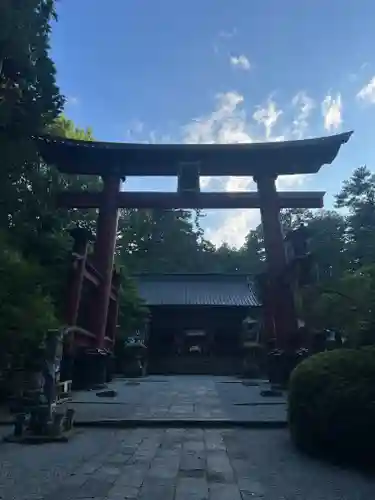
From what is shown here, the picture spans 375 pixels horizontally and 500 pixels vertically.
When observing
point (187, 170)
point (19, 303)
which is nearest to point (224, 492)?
point (19, 303)

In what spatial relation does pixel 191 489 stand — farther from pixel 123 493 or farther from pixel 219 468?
pixel 219 468

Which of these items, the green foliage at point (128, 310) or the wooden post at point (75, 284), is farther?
the green foliage at point (128, 310)

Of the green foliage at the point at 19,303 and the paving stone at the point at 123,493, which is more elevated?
the green foliage at the point at 19,303

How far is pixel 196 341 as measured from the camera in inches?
971

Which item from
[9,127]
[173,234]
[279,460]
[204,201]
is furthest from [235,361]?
[173,234]

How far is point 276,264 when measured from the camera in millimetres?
11867

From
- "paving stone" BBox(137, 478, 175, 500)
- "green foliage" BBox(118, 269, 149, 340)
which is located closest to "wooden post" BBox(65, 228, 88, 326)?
"paving stone" BBox(137, 478, 175, 500)

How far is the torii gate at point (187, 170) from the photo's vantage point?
1241cm

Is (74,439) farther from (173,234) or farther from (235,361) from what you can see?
(173,234)

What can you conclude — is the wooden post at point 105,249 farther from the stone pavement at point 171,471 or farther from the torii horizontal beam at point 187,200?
the stone pavement at point 171,471

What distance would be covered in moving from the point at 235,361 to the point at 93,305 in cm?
1359

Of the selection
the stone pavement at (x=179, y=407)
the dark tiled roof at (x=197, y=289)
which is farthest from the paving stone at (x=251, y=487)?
the dark tiled roof at (x=197, y=289)

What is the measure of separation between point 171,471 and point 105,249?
28.5 ft

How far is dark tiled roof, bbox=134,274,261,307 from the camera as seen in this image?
83.0 ft
